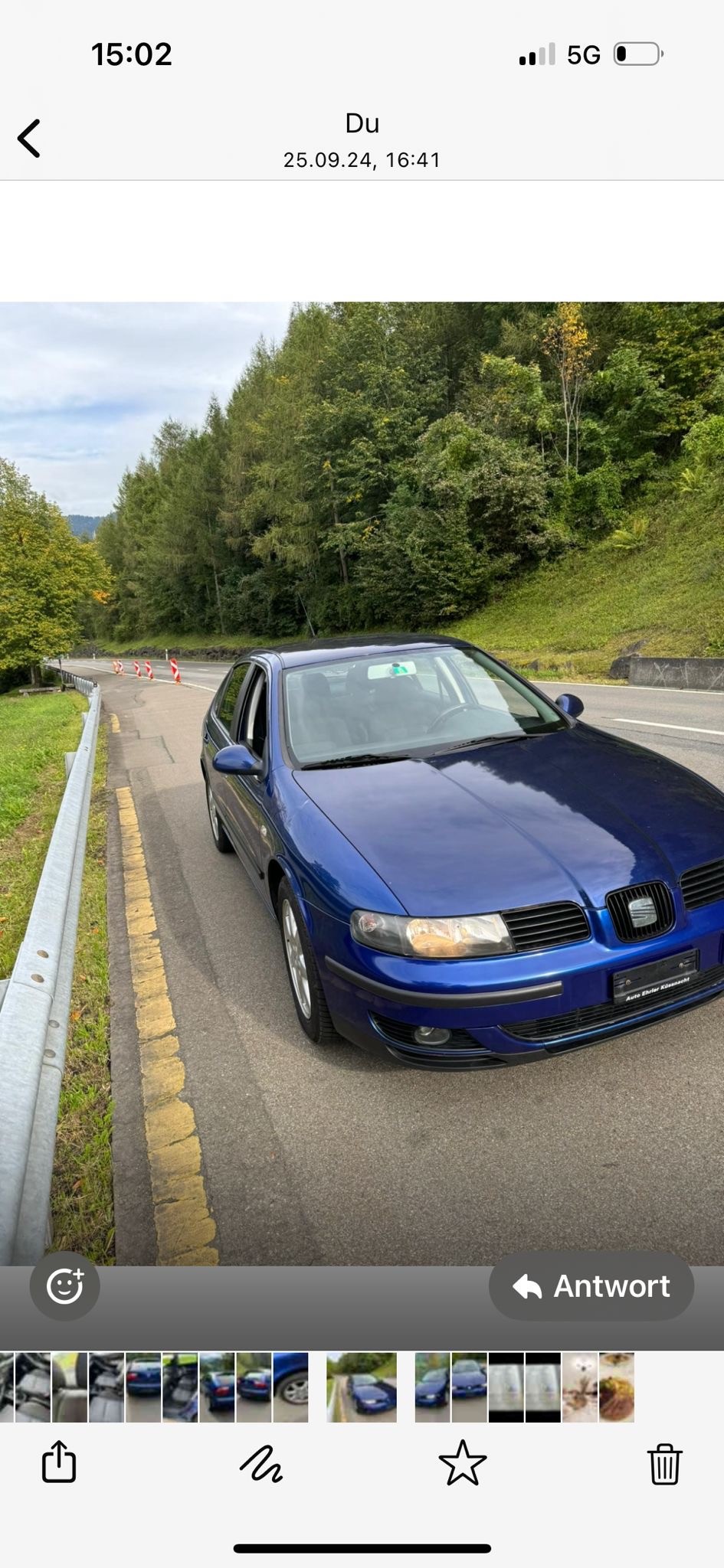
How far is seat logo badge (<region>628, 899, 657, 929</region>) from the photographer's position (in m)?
2.71

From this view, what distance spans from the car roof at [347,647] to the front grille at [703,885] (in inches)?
82.9

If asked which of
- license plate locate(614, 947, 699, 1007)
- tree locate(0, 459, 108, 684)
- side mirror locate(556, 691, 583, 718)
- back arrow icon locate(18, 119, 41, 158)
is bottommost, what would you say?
license plate locate(614, 947, 699, 1007)

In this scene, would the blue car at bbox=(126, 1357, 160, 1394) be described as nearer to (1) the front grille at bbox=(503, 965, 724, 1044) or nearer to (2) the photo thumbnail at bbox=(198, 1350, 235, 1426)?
(2) the photo thumbnail at bbox=(198, 1350, 235, 1426)

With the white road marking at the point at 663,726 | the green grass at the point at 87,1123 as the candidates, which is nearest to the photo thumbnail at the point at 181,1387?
the green grass at the point at 87,1123

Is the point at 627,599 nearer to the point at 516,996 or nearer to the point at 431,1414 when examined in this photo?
the point at 516,996

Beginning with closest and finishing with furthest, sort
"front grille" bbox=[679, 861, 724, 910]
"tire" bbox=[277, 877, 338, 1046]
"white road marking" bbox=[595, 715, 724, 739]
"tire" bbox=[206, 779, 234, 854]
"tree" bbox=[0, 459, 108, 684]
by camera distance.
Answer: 1. "front grille" bbox=[679, 861, 724, 910]
2. "tire" bbox=[277, 877, 338, 1046]
3. "tire" bbox=[206, 779, 234, 854]
4. "white road marking" bbox=[595, 715, 724, 739]
5. "tree" bbox=[0, 459, 108, 684]

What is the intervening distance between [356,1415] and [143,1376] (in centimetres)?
36

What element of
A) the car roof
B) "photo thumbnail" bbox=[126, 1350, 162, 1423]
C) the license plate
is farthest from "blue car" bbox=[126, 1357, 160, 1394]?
the car roof

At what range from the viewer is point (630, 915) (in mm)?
2707

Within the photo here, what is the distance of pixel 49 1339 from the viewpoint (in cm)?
154

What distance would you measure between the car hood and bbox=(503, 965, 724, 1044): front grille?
352mm

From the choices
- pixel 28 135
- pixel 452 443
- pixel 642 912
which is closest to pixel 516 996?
pixel 642 912

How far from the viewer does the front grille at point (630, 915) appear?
269 centimetres
